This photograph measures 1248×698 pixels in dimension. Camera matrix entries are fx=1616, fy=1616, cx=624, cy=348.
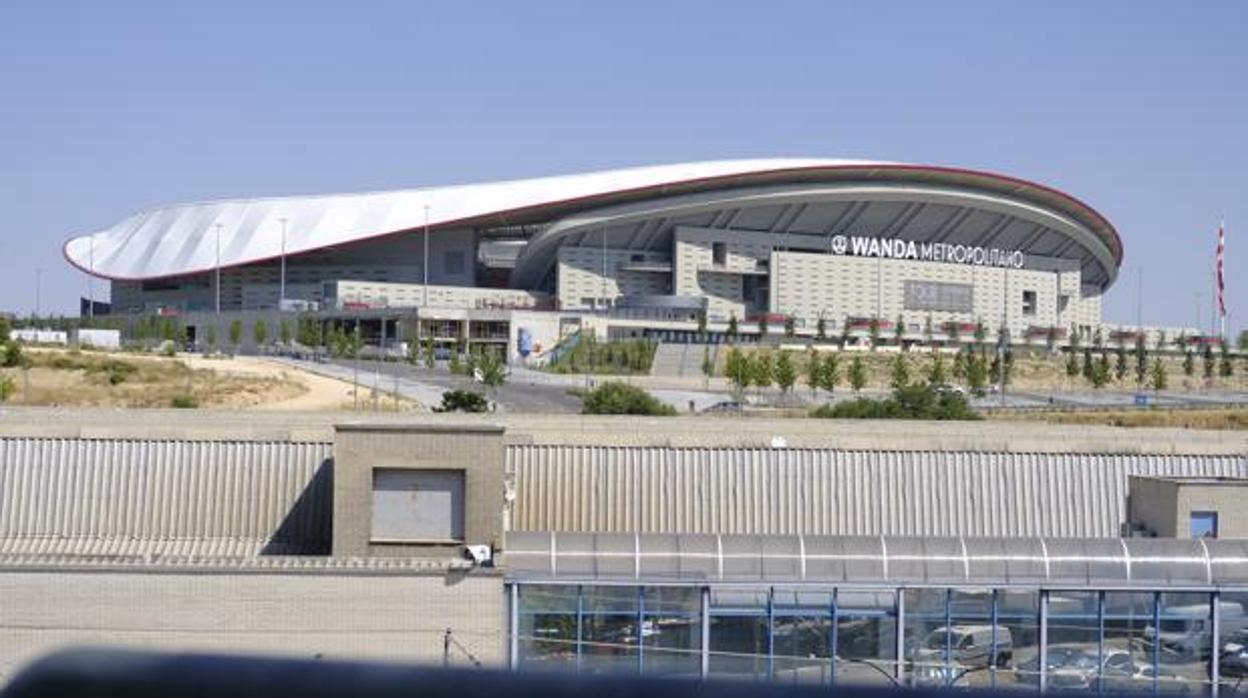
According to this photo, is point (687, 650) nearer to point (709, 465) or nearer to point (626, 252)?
point (709, 465)

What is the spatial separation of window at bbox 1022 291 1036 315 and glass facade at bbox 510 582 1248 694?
A: 236 feet

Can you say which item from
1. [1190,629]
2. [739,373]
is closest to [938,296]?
[739,373]

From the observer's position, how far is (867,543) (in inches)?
563

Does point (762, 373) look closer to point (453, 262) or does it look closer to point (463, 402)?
point (463, 402)

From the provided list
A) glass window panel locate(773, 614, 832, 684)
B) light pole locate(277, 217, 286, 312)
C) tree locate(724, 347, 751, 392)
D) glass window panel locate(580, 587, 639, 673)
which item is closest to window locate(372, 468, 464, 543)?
glass window panel locate(580, 587, 639, 673)

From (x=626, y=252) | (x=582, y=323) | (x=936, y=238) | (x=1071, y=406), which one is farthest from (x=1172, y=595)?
(x=936, y=238)

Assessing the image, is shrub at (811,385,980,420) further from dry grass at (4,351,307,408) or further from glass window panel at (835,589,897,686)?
glass window panel at (835,589,897,686)

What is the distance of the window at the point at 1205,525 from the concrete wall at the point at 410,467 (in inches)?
293

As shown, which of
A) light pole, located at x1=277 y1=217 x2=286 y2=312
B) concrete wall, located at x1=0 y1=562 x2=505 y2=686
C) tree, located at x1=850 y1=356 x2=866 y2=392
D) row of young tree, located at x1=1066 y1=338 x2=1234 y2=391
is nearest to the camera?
concrete wall, located at x1=0 y1=562 x2=505 y2=686

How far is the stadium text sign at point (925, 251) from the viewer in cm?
7844

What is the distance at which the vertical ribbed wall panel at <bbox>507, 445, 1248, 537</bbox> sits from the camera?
724 inches

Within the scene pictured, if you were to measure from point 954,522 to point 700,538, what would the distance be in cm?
552

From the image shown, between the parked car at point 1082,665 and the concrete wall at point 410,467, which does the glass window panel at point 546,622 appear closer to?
the concrete wall at point 410,467

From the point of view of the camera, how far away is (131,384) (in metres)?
44.2
